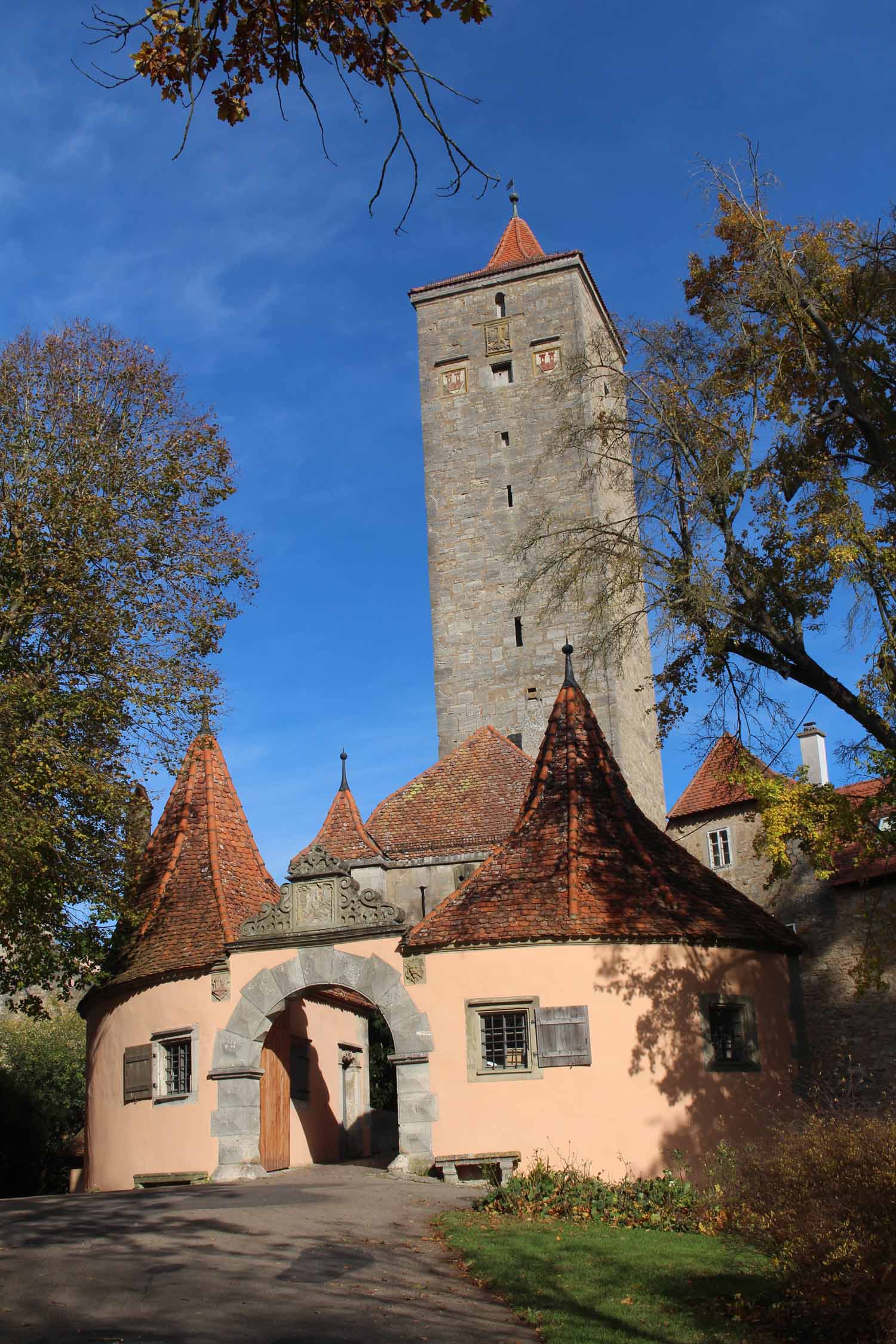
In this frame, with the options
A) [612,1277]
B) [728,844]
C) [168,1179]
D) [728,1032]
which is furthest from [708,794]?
[612,1277]

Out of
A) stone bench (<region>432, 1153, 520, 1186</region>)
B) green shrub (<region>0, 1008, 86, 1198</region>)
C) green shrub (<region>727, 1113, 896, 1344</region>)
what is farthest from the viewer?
green shrub (<region>0, 1008, 86, 1198</region>)

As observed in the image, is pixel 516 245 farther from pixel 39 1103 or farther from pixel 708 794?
pixel 39 1103

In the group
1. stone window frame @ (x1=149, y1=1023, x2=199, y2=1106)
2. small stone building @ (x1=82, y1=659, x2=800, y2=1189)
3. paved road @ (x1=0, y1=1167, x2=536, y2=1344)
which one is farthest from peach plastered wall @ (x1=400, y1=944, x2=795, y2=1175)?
stone window frame @ (x1=149, y1=1023, x2=199, y2=1106)

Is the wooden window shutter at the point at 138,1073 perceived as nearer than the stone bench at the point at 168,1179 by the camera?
No

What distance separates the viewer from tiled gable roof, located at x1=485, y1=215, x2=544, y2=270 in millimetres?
35781

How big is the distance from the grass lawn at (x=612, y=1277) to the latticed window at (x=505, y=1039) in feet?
9.88

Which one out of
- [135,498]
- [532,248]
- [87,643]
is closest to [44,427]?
[135,498]

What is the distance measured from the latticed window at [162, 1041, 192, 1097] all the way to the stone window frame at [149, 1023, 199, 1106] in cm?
2

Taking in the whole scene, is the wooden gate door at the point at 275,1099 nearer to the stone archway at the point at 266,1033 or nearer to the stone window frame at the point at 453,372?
the stone archway at the point at 266,1033

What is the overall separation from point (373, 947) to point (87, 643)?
6.05 m

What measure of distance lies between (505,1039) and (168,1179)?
15.4 feet

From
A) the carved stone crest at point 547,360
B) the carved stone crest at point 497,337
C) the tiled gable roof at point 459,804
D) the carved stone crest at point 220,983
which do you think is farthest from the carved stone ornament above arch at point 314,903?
the carved stone crest at point 497,337

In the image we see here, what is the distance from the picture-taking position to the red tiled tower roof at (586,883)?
1570cm

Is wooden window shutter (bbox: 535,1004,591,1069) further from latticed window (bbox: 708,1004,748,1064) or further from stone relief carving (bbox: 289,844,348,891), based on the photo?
stone relief carving (bbox: 289,844,348,891)
